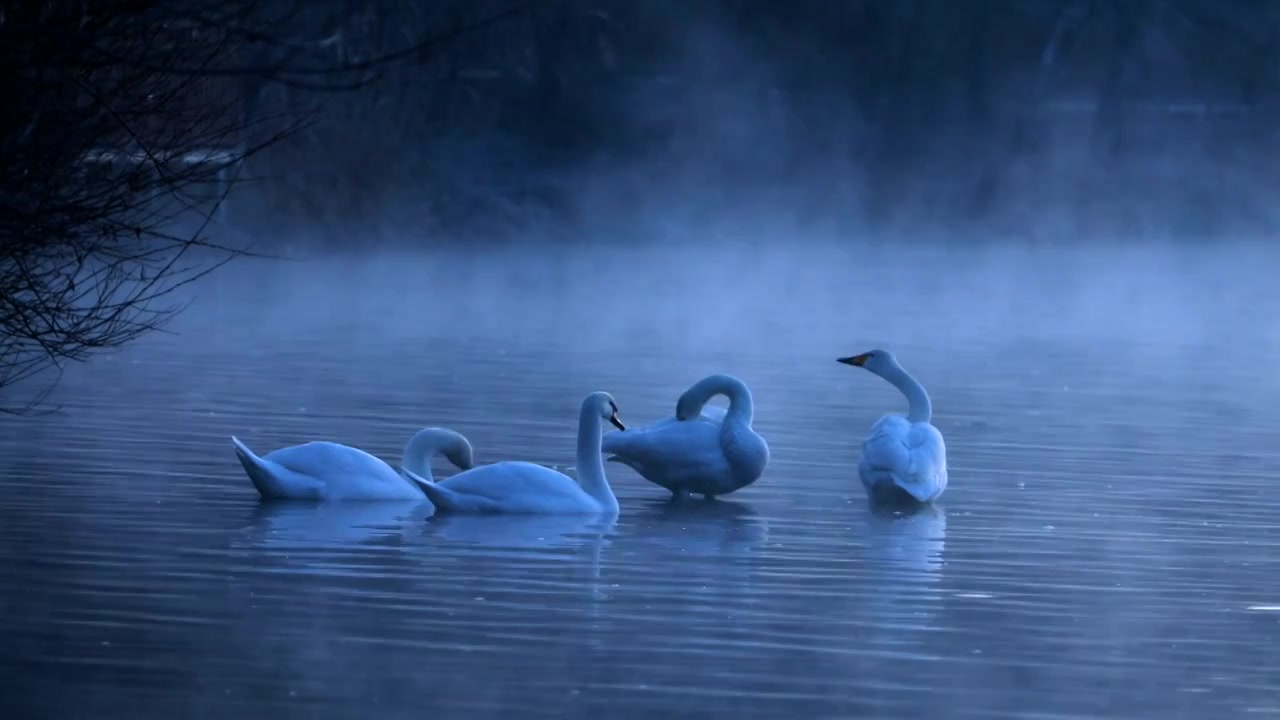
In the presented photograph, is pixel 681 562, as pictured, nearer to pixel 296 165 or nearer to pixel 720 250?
pixel 296 165

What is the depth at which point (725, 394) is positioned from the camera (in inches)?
479

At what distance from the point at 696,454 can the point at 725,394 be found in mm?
603

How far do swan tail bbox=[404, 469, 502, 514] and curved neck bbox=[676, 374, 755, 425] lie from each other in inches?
72.0

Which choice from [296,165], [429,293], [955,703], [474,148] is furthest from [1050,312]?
[955,703]

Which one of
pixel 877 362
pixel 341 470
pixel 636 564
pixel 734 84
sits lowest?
pixel 636 564

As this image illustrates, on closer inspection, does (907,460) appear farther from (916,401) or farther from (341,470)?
(341,470)

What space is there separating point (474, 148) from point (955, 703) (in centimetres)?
4034

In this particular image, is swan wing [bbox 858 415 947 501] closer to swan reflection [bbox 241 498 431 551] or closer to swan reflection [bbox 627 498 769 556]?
swan reflection [bbox 627 498 769 556]

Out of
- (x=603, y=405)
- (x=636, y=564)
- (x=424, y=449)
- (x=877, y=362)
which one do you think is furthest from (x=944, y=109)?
(x=636, y=564)

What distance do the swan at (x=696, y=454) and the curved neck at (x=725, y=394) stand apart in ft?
0.11

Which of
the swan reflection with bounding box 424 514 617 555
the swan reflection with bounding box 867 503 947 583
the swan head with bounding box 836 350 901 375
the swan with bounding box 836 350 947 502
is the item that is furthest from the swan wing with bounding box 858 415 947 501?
the swan reflection with bounding box 424 514 617 555

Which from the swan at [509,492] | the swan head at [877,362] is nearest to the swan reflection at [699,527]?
the swan at [509,492]

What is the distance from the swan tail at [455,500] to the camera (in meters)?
10.4

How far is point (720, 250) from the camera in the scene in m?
51.0
